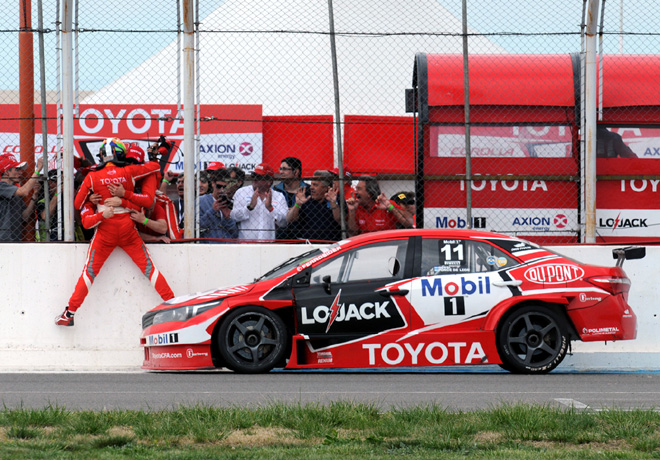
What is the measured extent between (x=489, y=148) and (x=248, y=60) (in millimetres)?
8125

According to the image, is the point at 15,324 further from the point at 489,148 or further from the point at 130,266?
the point at 489,148

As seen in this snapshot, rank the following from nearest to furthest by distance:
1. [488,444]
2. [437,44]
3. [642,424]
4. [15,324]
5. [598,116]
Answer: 1. [488,444]
2. [642,424]
3. [15,324]
4. [598,116]
5. [437,44]

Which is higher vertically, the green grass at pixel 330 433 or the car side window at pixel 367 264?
the car side window at pixel 367 264

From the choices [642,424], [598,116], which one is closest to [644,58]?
[598,116]

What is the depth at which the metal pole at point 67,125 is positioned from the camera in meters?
11.4

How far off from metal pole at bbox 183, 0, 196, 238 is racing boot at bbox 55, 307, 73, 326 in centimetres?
160

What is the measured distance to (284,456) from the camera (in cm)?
539

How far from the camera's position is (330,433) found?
6.03 meters

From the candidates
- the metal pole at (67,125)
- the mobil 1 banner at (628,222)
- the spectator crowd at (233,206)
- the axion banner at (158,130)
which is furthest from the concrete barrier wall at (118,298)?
the axion banner at (158,130)

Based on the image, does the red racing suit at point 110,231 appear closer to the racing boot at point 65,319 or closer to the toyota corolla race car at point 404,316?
the racing boot at point 65,319

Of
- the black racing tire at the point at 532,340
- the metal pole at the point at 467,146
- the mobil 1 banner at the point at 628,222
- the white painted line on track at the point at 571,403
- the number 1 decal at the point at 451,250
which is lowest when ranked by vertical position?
the white painted line on track at the point at 571,403

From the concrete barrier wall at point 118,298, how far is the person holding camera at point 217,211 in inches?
33.5

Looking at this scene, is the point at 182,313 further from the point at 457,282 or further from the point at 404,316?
the point at 457,282

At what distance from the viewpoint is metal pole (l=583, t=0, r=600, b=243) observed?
1156 cm
